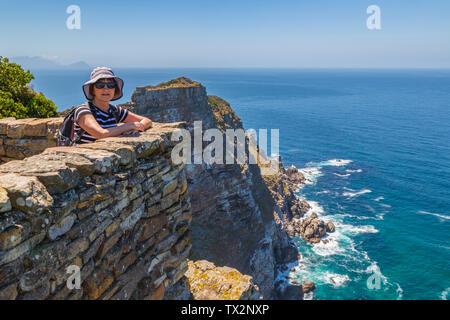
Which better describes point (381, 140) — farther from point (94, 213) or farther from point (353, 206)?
point (94, 213)

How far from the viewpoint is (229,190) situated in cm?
4466

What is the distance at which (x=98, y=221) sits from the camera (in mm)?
6035

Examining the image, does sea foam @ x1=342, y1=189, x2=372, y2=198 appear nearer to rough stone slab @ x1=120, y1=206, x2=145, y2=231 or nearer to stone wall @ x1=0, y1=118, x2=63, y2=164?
stone wall @ x1=0, y1=118, x2=63, y2=164

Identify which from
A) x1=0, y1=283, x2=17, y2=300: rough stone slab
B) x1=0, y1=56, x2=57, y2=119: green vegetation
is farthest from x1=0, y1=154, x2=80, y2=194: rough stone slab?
x1=0, y1=56, x2=57, y2=119: green vegetation

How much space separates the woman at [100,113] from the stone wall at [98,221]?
1.48ft

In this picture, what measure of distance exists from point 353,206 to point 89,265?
225ft

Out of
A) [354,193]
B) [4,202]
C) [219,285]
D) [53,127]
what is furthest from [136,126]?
[354,193]

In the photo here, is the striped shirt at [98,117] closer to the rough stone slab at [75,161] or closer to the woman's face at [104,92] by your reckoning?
the woman's face at [104,92]

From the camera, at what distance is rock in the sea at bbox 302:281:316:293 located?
45.2m

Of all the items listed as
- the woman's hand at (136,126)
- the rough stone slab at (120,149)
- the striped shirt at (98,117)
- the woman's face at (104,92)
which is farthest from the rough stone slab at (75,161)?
the woman's face at (104,92)

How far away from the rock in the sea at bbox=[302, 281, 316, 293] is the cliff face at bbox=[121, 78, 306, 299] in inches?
171

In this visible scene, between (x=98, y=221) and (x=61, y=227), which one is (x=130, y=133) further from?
(x=61, y=227)

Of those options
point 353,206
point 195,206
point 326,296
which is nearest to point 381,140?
point 353,206

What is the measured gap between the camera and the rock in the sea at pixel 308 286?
4525cm
